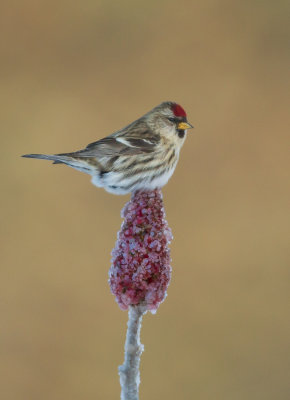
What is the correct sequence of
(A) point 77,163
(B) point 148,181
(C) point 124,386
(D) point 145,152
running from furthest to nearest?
1. (D) point 145,152
2. (A) point 77,163
3. (B) point 148,181
4. (C) point 124,386

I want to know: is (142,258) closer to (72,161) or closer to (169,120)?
(72,161)

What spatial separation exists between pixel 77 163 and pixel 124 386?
2.31 ft

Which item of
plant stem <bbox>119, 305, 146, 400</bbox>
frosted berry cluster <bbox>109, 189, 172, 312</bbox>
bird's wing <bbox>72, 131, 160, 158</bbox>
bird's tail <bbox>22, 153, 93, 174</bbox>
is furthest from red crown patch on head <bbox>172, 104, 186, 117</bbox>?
plant stem <bbox>119, 305, 146, 400</bbox>

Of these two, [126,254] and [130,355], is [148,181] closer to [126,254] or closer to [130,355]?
[126,254]

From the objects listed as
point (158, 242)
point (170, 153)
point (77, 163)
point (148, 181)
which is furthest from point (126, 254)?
point (170, 153)

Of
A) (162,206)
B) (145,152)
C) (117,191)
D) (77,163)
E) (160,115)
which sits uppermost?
(160,115)

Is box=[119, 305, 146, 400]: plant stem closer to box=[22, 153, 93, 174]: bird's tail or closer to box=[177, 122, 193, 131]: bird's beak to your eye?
box=[22, 153, 93, 174]: bird's tail

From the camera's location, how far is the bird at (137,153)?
1503 mm

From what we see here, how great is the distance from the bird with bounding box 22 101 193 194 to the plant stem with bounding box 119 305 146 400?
0.39 meters

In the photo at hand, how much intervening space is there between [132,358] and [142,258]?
216 millimetres

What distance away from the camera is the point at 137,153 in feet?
5.28

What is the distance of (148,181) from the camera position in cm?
141

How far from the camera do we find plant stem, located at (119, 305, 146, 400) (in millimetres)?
1061

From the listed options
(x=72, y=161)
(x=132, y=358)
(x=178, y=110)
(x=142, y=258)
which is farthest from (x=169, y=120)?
(x=132, y=358)
